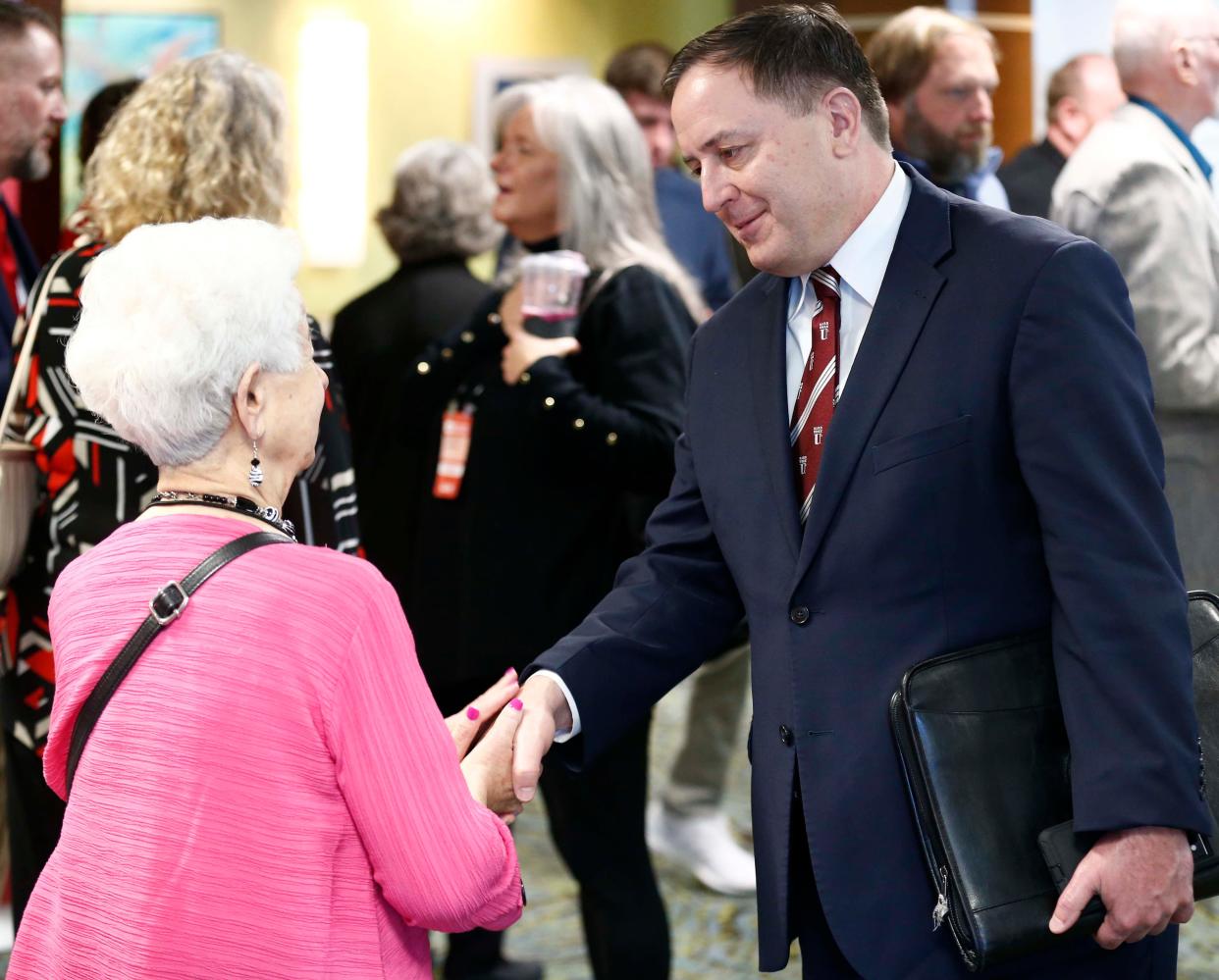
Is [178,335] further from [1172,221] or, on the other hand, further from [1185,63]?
[1185,63]

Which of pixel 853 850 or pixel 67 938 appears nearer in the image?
pixel 67 938

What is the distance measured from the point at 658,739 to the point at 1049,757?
4352 mm

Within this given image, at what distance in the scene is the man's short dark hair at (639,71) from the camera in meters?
5.67

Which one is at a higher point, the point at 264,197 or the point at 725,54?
the point at 725,54

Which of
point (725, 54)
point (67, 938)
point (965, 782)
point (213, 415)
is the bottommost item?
point (67, 938)

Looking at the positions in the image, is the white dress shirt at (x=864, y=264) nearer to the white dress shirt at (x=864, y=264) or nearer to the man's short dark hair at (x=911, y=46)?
the white dress shirt at (x=864, y=264)

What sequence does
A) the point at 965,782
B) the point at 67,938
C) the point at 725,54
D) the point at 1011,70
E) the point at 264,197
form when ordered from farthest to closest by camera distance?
the point at 1011,70, the point at 264,197, the point at 725,54, the point at 965,782, the point at 67,938

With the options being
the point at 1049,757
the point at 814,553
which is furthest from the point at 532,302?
the point at 1049,757

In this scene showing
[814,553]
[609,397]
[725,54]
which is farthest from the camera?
[609,397]

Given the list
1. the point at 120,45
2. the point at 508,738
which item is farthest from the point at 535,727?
the point at 120,45

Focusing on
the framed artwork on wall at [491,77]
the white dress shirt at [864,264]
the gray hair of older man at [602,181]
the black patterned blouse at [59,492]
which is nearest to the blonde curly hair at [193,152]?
the black patterned blouse at [59,492]

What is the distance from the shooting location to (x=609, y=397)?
3.26 metres

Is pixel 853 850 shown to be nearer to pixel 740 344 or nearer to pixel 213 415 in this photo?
pixel 740 344

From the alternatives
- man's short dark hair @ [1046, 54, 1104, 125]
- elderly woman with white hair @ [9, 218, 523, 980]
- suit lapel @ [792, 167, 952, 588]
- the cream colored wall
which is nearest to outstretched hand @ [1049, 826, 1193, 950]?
suit lapel @ [792, 167, 952, 588]
